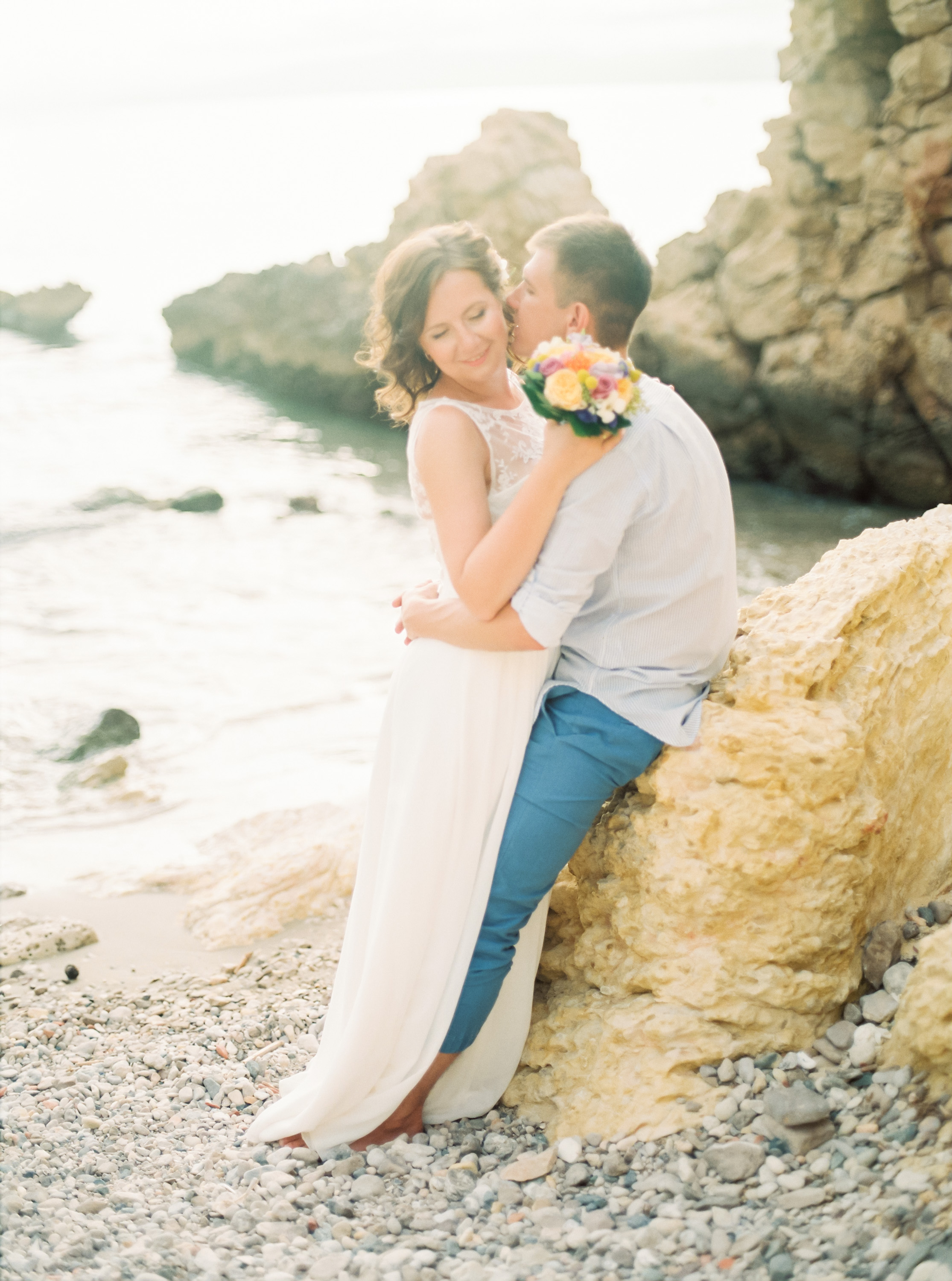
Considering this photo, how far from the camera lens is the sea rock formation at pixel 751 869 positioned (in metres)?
3.09

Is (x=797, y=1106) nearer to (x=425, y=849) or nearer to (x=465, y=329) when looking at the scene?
(x=425, y=849)

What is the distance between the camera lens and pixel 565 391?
269cm

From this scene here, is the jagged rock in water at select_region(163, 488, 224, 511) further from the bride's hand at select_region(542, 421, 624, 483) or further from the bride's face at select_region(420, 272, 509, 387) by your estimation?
the bride's hand at select_region(542, 421, 624, 483)

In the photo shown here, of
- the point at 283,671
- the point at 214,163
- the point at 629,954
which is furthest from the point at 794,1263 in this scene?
the point at 214,163

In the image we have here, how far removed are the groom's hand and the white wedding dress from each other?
5cm

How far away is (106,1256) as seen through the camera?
2.79 m

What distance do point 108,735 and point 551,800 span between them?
6.38m

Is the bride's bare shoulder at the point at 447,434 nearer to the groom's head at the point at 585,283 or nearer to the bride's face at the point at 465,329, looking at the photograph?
the bride's face at the point at 465,329

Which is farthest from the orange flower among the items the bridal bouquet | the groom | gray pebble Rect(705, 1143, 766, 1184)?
gray pebble Rect(705, 1143, 766, 1184)

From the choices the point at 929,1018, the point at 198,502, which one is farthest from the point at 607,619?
the point at 198,502

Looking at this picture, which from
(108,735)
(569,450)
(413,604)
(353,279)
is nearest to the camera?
(569,450)

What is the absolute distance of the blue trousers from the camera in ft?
10.1

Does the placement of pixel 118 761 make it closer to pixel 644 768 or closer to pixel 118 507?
pixel 644 768

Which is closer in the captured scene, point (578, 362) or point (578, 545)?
point (578, 362)
